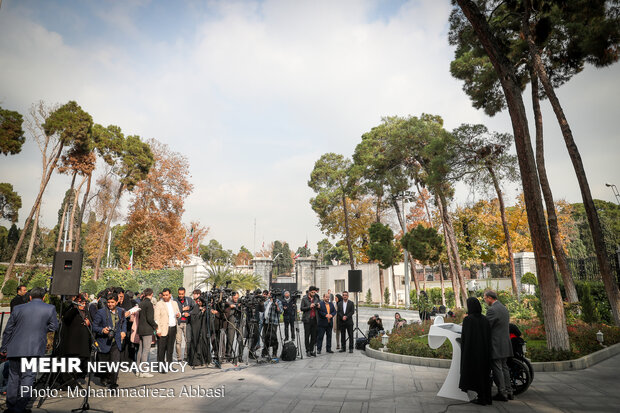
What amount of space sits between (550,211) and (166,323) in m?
12.4

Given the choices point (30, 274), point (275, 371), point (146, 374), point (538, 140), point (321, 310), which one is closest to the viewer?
point (146, 374)

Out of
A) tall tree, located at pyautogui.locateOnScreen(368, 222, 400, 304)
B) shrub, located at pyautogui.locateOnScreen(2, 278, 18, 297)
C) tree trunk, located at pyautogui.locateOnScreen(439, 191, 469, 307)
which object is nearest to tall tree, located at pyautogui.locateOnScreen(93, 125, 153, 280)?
shrub, located at pyautogui.locateOnScreen(2, 278, 18, 297)

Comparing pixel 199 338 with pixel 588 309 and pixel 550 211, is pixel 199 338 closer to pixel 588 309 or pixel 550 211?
pixel 550 211

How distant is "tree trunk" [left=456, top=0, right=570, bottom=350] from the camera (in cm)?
827

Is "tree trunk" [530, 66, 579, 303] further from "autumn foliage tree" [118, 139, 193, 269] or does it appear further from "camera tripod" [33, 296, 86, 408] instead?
"autumn foliage tree" [118, 139, 193, 269]

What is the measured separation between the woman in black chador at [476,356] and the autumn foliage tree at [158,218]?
29273 millimetres

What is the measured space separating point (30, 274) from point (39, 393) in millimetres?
29091

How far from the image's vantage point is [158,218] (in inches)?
1224

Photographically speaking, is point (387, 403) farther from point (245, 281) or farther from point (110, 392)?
point (245, 281)

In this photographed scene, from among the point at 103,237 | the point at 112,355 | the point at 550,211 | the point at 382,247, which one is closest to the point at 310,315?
the point at 112,355

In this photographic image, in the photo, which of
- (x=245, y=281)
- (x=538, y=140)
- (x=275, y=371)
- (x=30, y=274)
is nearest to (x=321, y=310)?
(x=275, y=371)

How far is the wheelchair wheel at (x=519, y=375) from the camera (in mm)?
Answer: 5613

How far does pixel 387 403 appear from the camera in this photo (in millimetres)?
5406

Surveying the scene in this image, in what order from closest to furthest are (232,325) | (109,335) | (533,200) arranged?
(109,335) < (533,200) < (232,325)
